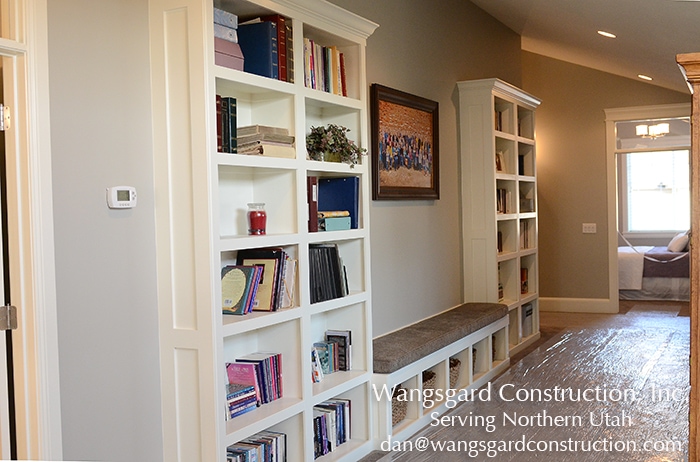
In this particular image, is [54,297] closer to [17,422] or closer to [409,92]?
[17,422]

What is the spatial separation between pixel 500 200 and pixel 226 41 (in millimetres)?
3862

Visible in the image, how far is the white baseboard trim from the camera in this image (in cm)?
843

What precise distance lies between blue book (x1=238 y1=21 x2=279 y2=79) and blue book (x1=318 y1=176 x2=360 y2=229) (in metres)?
0.77

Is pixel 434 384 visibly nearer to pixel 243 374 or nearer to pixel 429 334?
pixel 429 334

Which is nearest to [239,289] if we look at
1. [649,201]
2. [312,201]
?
[312,201]

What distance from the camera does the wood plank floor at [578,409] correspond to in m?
3.74

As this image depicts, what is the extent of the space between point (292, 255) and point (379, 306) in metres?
1.32

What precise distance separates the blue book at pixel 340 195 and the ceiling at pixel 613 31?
220 centimetres

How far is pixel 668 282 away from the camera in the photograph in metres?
8.97

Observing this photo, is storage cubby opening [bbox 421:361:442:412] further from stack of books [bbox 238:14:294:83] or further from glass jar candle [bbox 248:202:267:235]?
stack of books [bbox 238:14:294:83]

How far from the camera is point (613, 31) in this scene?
5.77 metres

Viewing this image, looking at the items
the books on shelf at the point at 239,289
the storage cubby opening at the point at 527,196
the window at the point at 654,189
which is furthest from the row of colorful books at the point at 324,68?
the window at the point at 654,189

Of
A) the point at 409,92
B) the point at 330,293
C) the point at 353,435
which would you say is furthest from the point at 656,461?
the point at 409,92

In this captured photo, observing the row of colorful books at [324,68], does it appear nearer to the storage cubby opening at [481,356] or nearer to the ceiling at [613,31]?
the ceiling at [613,31]
